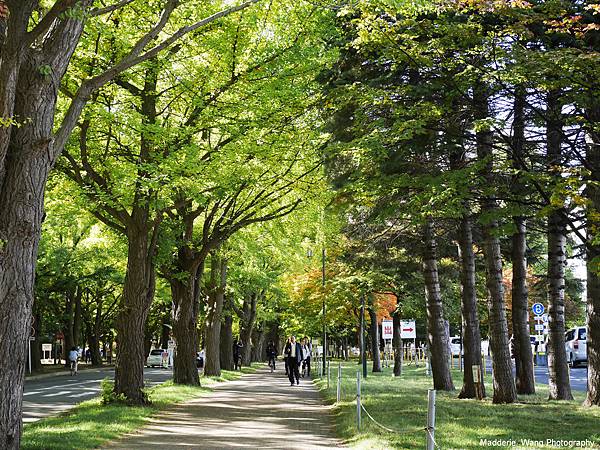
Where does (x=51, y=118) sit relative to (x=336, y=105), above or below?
below

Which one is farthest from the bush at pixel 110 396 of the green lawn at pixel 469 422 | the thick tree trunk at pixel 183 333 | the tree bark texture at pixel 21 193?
the tree bark texture at pixel 21 193

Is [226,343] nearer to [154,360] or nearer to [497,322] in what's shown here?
[154,360]

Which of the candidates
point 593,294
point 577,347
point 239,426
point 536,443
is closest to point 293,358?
point 239,426

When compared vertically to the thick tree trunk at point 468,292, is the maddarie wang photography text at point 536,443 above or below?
below

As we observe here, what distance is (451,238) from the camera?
28828 millimetres

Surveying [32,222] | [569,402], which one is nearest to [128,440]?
[32,222]

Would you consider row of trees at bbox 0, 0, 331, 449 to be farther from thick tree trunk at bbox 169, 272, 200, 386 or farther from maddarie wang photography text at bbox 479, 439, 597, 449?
maddarie wang photography text at bbox 479, 439, 597, 449

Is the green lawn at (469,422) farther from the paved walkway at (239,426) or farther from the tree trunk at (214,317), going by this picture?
the tree trunk at (214,317)

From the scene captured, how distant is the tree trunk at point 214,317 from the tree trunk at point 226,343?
25.1ft

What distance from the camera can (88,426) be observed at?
1389 cm

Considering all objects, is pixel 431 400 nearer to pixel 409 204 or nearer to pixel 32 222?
pixel 32 222

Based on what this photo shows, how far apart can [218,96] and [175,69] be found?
3.69 feet

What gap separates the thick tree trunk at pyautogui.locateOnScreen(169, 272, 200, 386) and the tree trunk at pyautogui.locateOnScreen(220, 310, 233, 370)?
17.8m

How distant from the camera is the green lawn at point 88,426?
1164 cm
